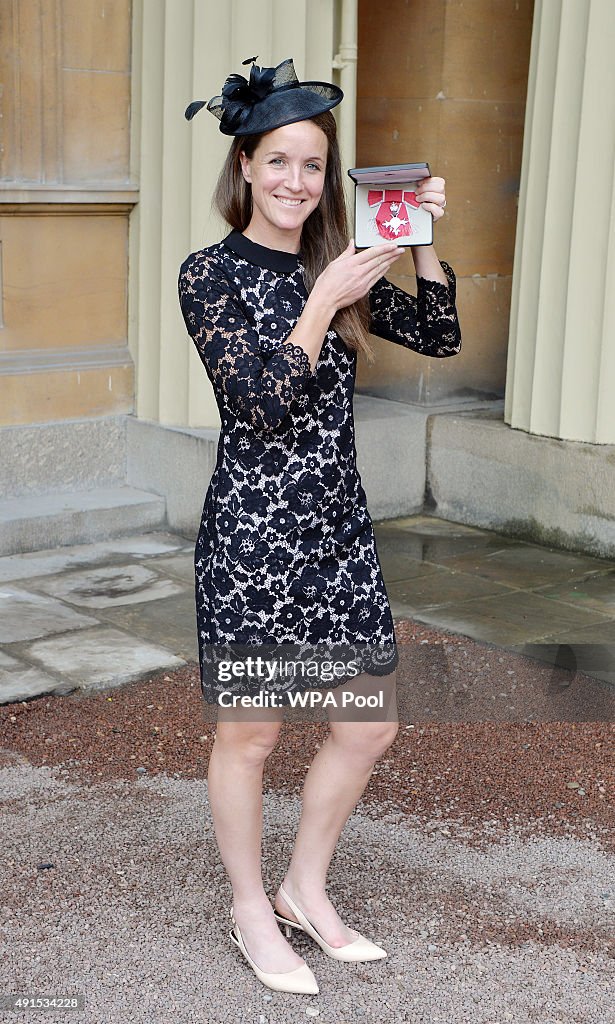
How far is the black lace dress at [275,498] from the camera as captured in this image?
298 centimetres

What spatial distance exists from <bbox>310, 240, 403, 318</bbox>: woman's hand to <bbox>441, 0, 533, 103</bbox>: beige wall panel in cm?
534

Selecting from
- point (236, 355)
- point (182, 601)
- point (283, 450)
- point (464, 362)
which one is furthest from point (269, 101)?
point (464, 362)

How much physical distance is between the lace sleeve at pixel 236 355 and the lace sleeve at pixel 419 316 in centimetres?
44

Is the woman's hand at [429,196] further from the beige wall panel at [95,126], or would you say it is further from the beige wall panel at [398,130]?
the beige wall panel at [398,130]

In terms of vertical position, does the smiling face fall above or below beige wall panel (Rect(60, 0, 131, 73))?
below

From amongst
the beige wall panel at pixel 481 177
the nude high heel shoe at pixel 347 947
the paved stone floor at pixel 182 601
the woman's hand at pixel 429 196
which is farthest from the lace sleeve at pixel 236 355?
the beige wall panel at pixel 481 177

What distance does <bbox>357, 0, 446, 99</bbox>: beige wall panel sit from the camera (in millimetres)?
7855

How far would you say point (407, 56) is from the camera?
7.99 metres

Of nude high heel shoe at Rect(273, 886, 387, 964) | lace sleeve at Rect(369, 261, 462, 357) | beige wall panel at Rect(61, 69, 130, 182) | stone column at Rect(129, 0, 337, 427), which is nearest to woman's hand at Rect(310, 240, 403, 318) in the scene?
lace sleeve at Rect(369, 261, 462, 357)

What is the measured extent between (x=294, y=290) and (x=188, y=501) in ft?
14.2

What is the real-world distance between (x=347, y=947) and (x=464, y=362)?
5.52 m

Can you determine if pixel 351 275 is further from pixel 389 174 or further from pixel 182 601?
pixel 182 601

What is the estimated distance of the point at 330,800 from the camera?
126 inches

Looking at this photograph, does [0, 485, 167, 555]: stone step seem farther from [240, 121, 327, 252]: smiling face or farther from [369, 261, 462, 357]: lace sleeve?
[240, 121, 327, 252]: smiling face
